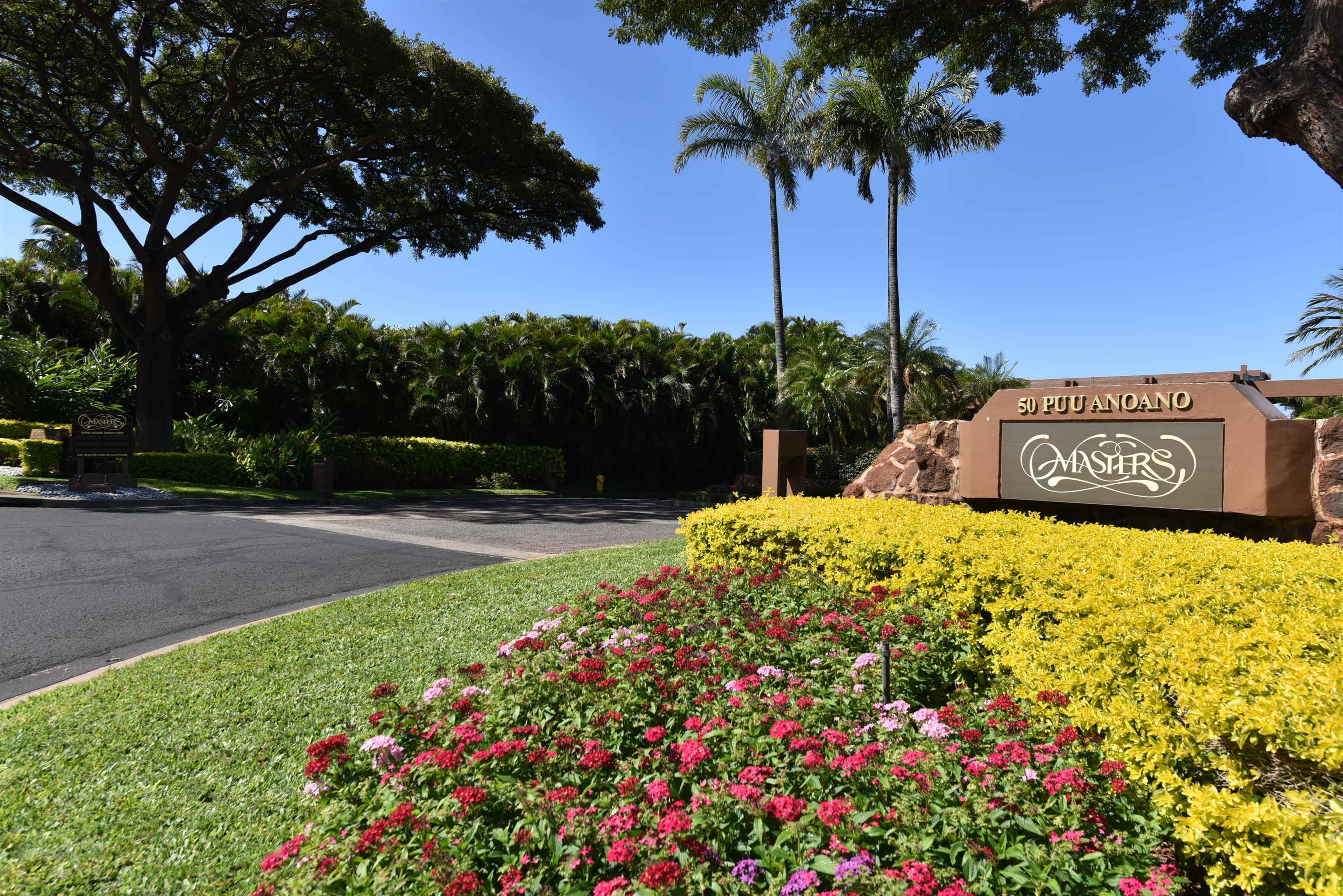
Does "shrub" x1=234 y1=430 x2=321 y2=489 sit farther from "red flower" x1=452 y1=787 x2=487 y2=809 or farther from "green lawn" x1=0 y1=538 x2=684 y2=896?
"red flower" x1=452 y1=787 x2=487 y2=809

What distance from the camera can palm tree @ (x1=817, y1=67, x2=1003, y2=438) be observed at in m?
18.2

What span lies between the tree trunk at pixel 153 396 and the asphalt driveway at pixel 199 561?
7199 mm

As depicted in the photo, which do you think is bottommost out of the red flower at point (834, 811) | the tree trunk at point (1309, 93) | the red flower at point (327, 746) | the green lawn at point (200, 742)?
the green lawn at point (200, 742)

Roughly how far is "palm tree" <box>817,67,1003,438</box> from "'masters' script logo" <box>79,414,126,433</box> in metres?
19.0

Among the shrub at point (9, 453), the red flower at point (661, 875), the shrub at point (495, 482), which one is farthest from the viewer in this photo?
the shrub at point (495, 482)

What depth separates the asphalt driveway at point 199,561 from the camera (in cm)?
550

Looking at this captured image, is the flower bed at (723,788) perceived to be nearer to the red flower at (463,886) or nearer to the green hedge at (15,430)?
the red flower at (463,886)

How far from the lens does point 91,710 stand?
4.05 metres

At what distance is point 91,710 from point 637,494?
20598mm

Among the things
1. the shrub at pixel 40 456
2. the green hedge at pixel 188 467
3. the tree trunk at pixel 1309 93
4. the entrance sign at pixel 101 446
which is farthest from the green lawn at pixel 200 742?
the shrub at pixel 40 456

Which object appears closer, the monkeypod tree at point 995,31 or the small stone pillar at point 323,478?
the monkeypod tree at point 995,31

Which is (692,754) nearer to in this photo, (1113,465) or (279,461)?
(1113,465)

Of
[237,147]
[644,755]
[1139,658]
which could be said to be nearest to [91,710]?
[644,755]

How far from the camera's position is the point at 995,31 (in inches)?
426
